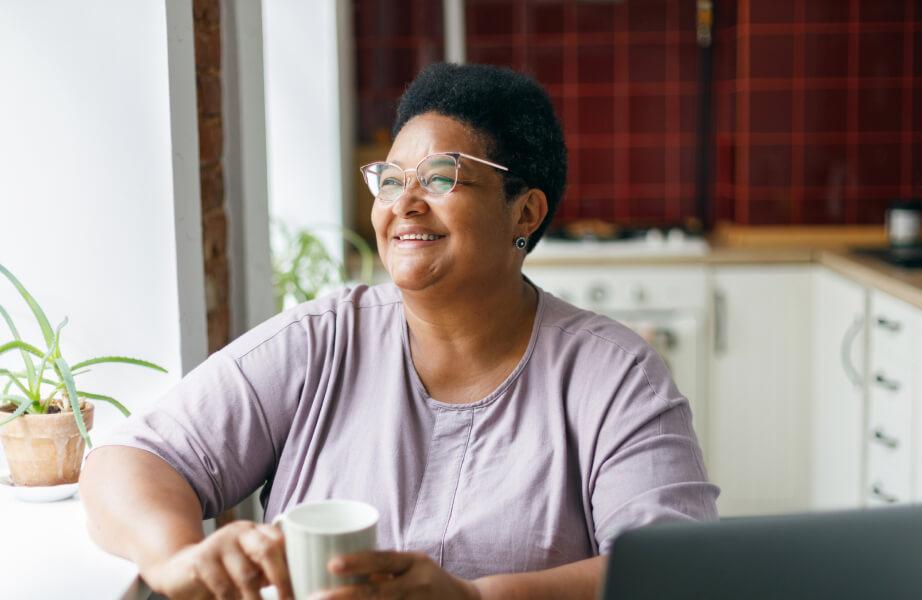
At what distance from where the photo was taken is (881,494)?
119 inches

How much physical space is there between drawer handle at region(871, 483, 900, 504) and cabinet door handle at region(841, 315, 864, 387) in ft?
1.08

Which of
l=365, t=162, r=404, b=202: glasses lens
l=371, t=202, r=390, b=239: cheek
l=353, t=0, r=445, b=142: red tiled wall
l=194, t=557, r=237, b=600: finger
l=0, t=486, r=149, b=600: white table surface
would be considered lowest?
l=0, t=486, r=149, b=600: white table surface

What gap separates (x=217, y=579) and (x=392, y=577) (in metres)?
0.20

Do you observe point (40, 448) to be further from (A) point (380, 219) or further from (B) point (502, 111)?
(B) point (502, 111)

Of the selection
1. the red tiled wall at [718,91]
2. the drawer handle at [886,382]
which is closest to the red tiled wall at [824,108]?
the red tiled wall at [718,91]

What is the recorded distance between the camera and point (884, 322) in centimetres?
298

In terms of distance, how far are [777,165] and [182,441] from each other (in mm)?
3081

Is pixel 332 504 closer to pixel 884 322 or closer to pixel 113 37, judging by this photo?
pixel 113 37

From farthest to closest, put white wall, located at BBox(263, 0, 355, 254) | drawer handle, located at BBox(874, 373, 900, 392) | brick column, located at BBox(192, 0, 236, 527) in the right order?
white wall, located at BBox(263, 0, 355, 254), drawer handle, located at BBox(874, 373, 900, 392), brick column, located at BBox(192, 0, 236, 527)

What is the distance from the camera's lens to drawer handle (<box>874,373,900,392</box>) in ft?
9.59

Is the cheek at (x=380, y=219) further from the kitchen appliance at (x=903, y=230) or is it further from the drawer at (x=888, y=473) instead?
the kitchen appliance at (x=903, y=230)

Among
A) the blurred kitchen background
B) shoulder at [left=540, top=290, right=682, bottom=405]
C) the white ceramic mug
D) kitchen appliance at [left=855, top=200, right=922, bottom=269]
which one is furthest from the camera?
kitchen appliance at [left=855, top=200, right=922, bottom=269]

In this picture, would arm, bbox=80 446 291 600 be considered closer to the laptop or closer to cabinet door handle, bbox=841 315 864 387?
the laptop

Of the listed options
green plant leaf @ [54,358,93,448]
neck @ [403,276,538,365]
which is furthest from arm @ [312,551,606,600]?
green plant leaf @ [54,358,93,448]
